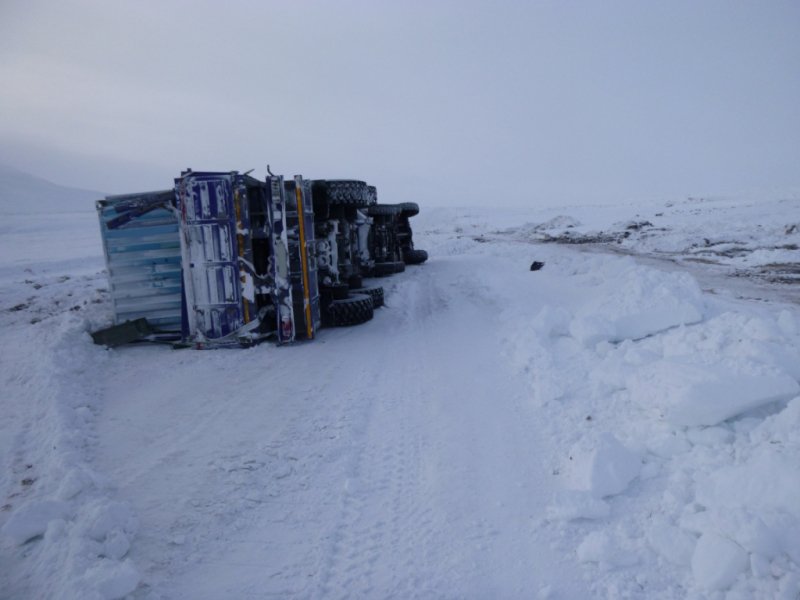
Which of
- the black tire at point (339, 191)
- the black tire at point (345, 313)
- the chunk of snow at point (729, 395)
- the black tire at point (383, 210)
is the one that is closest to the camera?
the chunk of snow at point (729, 395)

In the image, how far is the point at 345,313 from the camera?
25.0 feet

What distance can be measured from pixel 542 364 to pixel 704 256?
10983 mm

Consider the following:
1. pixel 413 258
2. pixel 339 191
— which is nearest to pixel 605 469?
pixel 339 191

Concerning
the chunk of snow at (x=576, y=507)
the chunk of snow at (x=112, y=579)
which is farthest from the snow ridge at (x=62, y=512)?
the chunk of snow at (x=576, y=507)

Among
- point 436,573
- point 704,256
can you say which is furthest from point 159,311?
point 704,256

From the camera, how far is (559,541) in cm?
270

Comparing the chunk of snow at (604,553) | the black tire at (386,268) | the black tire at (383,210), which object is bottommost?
the chunk of snow at (604,553)

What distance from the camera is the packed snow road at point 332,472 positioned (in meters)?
2.55

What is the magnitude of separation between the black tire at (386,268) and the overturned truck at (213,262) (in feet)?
19.6

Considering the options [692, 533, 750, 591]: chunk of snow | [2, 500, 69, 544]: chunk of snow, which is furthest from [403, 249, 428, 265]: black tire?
[692, 533, 750, 591]: chunk of snow

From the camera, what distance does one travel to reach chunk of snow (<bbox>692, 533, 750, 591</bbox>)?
7.32ft

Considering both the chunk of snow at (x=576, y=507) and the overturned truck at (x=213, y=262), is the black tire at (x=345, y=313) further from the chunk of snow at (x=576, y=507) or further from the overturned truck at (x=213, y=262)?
the chunk of snow at (x=576, y=507)

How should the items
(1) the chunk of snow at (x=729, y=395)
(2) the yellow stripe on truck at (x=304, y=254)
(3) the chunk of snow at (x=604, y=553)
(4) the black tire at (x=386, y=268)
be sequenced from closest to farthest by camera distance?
(3) the chunk of snow at (x=604, y=553), (1) the chunk of snow at (x=729, y=395), (2) the yellow stripe on truck at (x=304, y=254), (4) the black tire at (x=386, y=268)

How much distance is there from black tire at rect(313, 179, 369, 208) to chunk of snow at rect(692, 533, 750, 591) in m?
7.17
